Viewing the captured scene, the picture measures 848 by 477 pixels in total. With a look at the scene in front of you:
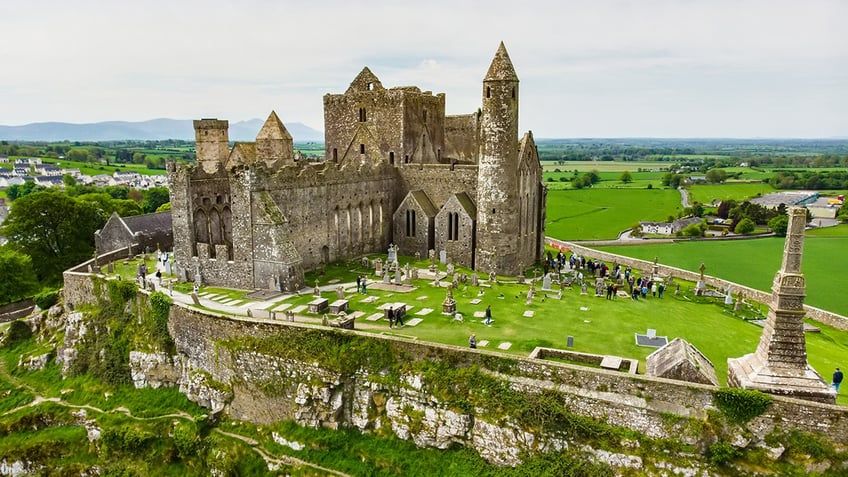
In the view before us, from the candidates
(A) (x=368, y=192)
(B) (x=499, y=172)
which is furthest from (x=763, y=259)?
(A) (x=368, y=192)

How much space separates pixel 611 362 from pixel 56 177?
435 feet

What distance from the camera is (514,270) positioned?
35906 mm

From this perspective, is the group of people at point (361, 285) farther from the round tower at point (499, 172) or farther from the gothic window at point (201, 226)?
the gothic window at point (201, 226)

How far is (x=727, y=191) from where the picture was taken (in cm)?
11119

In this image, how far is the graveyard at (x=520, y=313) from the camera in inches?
916

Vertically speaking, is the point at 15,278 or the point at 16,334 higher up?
the point at 15,278

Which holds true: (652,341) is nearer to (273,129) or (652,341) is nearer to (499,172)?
(499,172)

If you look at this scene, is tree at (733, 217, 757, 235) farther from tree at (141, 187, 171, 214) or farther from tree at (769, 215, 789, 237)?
tree at (141, 187, 171, 214)

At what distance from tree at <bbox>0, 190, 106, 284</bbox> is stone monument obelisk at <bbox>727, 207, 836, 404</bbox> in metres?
48.9

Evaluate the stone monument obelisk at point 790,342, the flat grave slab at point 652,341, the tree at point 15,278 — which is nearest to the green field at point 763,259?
the flat grave slab at point 652,341

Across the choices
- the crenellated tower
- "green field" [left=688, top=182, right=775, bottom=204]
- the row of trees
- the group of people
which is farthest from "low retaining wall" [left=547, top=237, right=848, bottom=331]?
"green field" [left=688, top=182, right=775, bottom=204]

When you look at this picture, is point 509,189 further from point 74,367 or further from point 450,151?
point 74,367

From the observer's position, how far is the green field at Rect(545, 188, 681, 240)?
75125 millimetres

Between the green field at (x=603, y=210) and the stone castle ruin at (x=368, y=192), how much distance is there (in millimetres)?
33479
